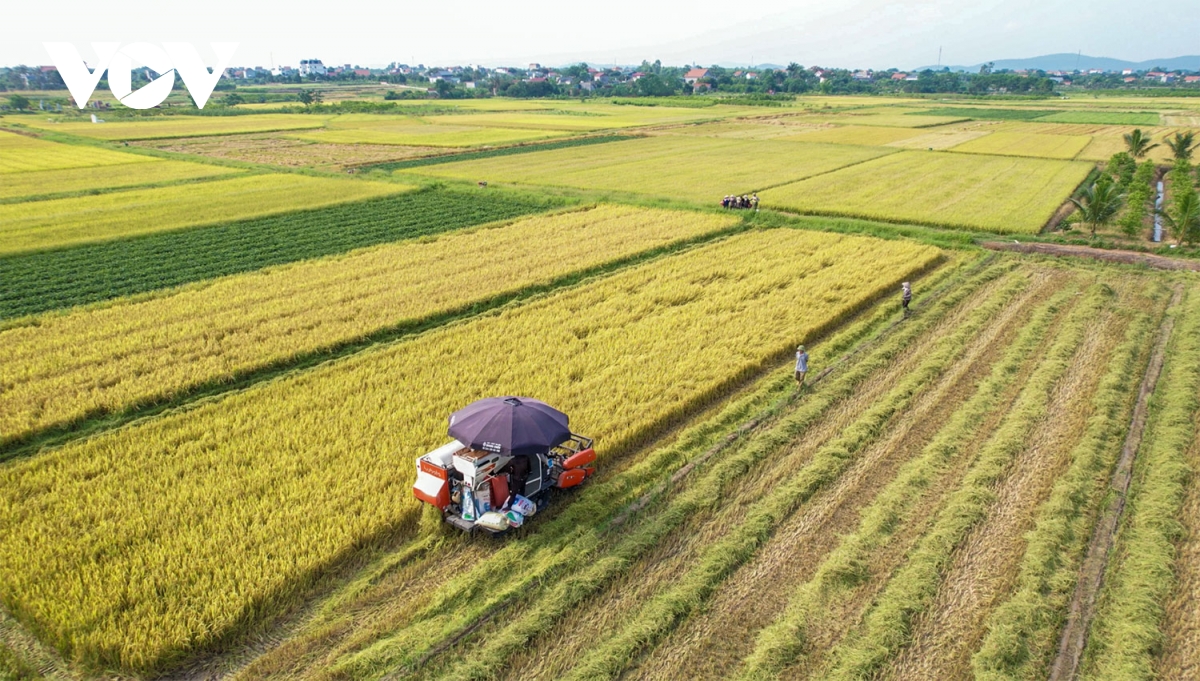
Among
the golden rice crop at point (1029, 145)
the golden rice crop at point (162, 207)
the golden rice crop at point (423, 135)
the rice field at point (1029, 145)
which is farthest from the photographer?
the golden rice crop at point (423, 135)

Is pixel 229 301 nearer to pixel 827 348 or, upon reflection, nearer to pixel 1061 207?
pixel 827 348

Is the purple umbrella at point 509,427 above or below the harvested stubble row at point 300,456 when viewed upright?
above

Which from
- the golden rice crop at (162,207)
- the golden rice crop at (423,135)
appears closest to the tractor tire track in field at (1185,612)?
the golden rice crop at (162,207)

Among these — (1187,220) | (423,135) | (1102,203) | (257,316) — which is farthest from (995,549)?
(423,135)

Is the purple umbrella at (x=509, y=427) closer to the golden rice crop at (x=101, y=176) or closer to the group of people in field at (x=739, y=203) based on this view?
the group of people in field at (x=739, y=203)

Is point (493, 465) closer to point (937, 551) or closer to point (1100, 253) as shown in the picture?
point (937, 551)

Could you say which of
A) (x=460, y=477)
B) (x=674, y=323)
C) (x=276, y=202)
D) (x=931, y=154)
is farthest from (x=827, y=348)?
(x=931, y=154)
